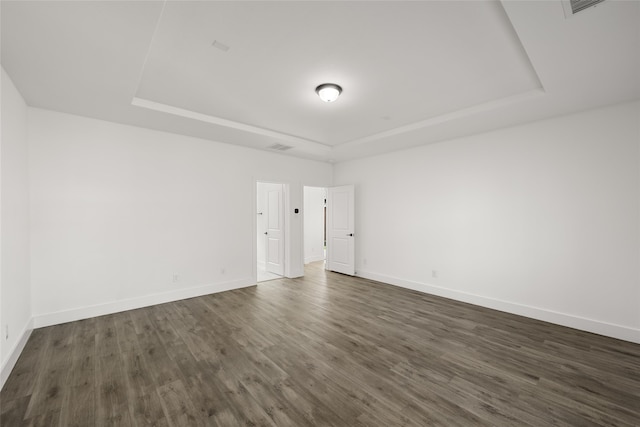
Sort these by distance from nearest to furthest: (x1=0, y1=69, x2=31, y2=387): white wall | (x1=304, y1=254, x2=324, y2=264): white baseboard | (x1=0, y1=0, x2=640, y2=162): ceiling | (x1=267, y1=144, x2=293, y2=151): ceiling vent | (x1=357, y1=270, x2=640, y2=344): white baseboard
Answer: (x1=0, y1=0, x2=640, y2=162): ceiling, (x1=0, y1=69, x2=31, y2=387): white wall, (x1=357, y1=270, x2=640, y2=344): white baseboard, (x1=267, y1=144, x2=293, y2=151): ceiling vent, (x1=304, y1=254, x2=324, y2=264): white baseboard

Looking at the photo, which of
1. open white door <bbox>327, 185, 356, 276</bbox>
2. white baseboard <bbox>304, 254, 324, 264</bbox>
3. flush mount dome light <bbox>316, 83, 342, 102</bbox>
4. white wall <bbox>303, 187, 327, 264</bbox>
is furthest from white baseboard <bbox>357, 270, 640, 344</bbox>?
flush mount dome light <bbox>316, 83, 342, 102</bbox>

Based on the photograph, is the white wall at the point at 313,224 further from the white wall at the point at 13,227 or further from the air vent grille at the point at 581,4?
the air vent grille at the point at 581,4

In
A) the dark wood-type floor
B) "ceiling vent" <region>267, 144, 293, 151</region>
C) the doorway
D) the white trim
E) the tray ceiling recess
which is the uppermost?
the tray ceiling recess

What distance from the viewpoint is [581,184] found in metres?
3.47

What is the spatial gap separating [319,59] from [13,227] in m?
3.47

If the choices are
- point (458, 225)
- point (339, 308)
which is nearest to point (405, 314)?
point (339, 308)

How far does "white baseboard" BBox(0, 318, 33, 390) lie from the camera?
2282 mm

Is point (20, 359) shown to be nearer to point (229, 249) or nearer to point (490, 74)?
point (229, 249)

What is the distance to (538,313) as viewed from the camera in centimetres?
376

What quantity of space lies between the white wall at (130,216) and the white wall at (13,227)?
233mm

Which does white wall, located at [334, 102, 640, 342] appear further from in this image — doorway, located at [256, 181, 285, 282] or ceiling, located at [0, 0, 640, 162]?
doorway, located at [256, 181, 285, 282]

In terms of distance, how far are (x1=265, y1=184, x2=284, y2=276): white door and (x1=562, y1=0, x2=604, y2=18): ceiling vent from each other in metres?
5.16

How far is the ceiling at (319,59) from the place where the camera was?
1.87 metres

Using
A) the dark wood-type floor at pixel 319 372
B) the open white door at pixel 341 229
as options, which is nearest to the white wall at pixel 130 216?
the dark wood-type floor at pixel 319 372
